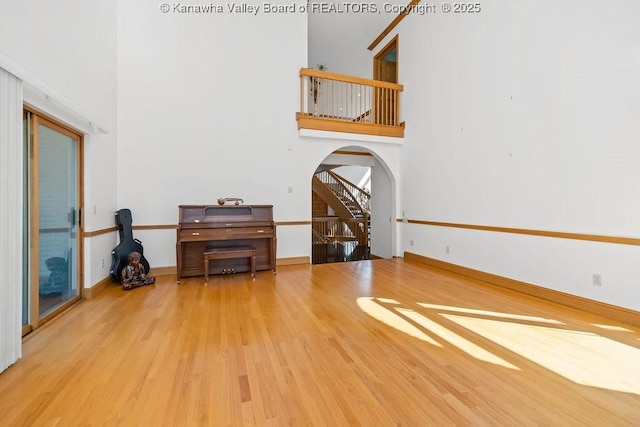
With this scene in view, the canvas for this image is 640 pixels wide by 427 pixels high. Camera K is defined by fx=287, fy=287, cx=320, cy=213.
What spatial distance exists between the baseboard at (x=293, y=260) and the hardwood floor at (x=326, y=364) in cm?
183

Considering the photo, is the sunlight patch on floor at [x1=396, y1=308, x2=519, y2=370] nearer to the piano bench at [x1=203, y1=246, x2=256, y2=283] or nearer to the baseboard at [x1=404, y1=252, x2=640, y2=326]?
the baseboard at [x1=404, y1=252, x2=640, y2=326]

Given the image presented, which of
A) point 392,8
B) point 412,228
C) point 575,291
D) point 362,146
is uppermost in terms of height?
point 392,8

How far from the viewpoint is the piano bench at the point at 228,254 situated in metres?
4.03

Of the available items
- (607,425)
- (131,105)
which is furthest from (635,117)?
(131,105)

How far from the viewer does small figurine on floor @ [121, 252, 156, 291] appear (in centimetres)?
379

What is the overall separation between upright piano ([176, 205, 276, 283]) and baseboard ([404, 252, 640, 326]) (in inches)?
118

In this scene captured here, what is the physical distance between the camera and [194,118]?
4754mm

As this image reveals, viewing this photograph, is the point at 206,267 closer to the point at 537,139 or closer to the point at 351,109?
the point at 351,109

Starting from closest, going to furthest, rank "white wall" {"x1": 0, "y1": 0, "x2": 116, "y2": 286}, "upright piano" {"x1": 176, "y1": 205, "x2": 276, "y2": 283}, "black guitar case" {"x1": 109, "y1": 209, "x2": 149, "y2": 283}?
1. "white wall" {"x1": 0, "y1": 0, "x2": 116, "y2": 286}
2. "black guitar case" {"x1": 109, "y1": 209, "x2": 149, "y2": 283}
3. "upright piano" {"x1": 176, "y1": 205, "x2": 276, "y2": 283}

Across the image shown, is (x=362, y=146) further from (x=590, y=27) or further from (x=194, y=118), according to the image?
(x=590, y=27)

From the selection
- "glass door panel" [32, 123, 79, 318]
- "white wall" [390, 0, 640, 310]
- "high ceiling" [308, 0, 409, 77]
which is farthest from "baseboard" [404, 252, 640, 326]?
"high ceiling" [308, 0, 409, 77]

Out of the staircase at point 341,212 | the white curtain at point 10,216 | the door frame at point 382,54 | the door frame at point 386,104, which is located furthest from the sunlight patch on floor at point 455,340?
the staircase at point 341,212

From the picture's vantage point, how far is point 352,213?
918cm

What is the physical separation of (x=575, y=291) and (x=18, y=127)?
516cm
